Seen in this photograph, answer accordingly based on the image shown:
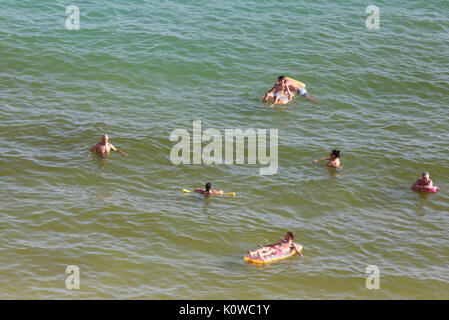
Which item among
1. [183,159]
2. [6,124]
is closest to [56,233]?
[183,159]

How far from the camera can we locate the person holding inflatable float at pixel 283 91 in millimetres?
30859

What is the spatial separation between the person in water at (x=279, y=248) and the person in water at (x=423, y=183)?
6.92 m

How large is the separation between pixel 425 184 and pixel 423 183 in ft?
0.26

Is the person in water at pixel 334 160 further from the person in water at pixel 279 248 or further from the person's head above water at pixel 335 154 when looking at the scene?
the person in water at pixel 279 248

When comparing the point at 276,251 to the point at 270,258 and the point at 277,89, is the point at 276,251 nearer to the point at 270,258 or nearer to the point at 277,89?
the point at 270,258

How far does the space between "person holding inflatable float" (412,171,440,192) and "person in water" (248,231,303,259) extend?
6940 millimetres

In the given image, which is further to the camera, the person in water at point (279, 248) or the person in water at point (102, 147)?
the person in water at point (102, 147)

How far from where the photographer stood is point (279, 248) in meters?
19.5

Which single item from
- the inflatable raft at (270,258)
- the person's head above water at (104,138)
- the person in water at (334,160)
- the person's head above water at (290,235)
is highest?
the person's head above water at (104,138)

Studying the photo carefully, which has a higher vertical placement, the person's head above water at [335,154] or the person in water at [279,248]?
the person's head above water at [335,154]

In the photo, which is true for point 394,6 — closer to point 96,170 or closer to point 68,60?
point 68,60

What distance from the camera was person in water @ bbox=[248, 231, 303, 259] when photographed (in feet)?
63.0

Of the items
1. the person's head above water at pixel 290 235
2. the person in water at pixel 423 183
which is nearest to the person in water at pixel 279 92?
the person in water at pixel 423 183

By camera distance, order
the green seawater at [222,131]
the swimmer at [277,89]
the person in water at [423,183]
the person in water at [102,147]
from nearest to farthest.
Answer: the green seawater at [222,131], the person in water at [423,183], the person in water at [102,147], the swimmer at [277,89]
